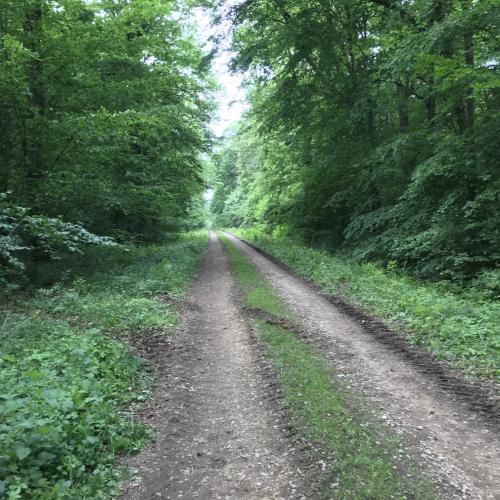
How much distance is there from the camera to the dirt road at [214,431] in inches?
151

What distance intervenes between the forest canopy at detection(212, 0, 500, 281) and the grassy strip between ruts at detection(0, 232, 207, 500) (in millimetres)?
8218

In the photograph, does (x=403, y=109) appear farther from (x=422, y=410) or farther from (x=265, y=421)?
(x=265, y=421)

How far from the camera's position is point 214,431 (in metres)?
4.82

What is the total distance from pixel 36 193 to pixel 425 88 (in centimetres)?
1266

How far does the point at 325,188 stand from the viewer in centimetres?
1969

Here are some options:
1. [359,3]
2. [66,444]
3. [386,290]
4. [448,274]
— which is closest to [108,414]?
[66,444]

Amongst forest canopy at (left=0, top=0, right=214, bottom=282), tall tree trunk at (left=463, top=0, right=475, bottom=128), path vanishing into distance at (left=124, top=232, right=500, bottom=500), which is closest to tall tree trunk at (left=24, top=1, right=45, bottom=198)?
forest canopy at (left=0, top=0, right=214, bottom=282)

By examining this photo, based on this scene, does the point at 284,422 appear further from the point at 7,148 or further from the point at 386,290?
the point at 7,148

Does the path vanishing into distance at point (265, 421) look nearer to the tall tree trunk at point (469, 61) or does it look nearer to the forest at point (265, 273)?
the forest at point (265, 273)

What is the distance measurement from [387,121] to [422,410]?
15.3 m

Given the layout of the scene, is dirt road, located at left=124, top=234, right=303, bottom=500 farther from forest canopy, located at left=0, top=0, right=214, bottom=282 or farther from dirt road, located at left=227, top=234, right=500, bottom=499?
forest canopy, located at left=0, top=0, right=214, bottom=282

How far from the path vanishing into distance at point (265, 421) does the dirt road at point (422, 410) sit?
0.01 meters

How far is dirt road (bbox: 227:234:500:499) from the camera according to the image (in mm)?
3828

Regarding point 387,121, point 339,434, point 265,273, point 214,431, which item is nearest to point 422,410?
point 339,434
